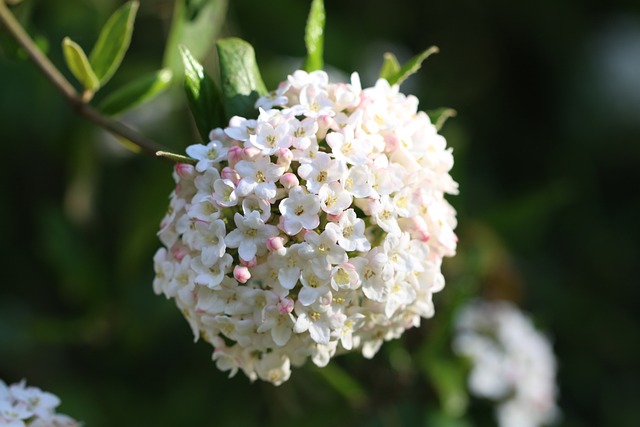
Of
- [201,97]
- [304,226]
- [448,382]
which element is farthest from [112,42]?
[448,382]

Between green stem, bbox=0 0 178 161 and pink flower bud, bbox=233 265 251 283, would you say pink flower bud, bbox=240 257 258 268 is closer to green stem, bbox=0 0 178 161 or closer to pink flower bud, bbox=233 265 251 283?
pink flower bud, bbox=233 265 251 283

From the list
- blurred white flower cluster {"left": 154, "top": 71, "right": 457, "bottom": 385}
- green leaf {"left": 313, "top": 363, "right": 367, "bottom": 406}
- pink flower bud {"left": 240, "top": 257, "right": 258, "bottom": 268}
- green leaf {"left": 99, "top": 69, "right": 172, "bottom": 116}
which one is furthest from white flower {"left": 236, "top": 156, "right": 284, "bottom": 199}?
green leaf {"left": 313, "top": 363, "right": 367, "bottom": 406}

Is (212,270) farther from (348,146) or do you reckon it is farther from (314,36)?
(314,36)

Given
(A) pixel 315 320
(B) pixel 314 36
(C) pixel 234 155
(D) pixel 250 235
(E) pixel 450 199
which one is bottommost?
(E) pixel 450 199

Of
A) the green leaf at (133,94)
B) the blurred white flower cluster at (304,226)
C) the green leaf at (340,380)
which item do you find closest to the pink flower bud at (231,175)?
the blurred white flower cluster at (304,226)

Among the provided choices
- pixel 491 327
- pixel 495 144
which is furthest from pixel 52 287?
pixel 495 144

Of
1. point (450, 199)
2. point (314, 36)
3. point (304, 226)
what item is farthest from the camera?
point (450, 199)

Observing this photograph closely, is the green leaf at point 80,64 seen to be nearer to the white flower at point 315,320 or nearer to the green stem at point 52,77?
the green stem at point 52,77
